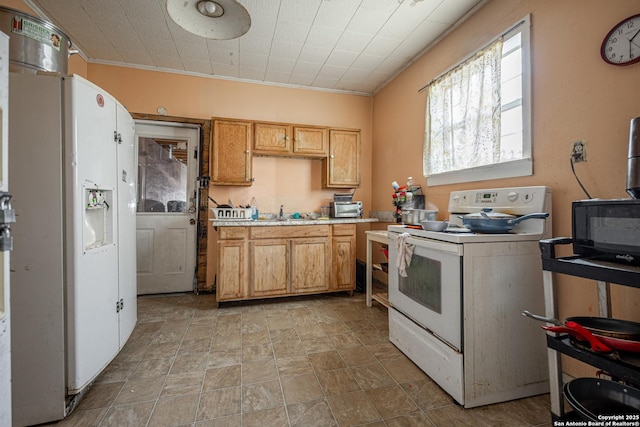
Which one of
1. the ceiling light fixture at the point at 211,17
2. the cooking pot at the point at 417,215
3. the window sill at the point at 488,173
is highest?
the ceiling light fixture at the point at 211,17

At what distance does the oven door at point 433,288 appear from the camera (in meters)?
1.49

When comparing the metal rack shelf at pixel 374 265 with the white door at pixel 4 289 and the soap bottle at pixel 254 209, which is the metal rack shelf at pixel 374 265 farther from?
the white door at pixel 4 289

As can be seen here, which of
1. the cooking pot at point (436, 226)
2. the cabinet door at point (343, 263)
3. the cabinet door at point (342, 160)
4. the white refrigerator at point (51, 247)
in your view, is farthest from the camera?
the cabinet door at point (342, 160)

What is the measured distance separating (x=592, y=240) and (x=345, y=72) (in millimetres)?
3033

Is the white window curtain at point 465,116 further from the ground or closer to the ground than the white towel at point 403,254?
further from the ground

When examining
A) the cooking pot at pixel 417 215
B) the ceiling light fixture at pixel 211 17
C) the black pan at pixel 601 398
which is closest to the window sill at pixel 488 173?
the cooking pot at pixel 417 215

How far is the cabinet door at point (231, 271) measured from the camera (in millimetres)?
2859

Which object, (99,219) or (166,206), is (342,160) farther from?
(99,219)

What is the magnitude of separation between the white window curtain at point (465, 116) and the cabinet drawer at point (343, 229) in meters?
1.07

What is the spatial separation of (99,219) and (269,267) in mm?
1632

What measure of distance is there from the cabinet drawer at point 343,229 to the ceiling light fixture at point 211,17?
214 centimetres

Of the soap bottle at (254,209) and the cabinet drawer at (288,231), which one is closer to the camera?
the cabinet drawer at (288,231)

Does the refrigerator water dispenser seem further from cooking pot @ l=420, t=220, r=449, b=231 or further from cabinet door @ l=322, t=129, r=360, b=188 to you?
cabinet door @ l=322, t=129, r=360, b=188

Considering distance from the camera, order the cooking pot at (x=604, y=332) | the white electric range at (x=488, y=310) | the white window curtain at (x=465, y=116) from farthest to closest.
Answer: the white window curtain at (x=465, y=116) → the white electric range at (x=488, y=310) → the cooking pot at (x=604, y=332)
